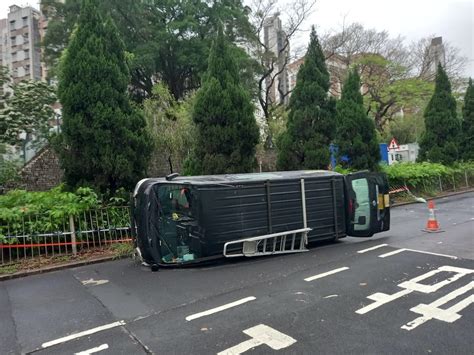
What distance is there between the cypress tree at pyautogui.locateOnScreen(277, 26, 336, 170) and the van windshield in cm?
856

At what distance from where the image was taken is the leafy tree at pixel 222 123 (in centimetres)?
1151

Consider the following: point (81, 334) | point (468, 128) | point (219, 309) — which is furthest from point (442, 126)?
point (81, 334)

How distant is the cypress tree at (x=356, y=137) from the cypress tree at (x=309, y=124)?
1.85 metres

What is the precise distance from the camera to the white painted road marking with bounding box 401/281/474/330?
4293 mm

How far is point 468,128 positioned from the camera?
78.4 ft

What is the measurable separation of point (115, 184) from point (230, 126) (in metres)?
4.00

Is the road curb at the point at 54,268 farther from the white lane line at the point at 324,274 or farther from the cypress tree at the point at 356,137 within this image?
the cypress tree at the point at 356,137

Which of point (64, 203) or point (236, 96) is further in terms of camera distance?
point (236, 96)

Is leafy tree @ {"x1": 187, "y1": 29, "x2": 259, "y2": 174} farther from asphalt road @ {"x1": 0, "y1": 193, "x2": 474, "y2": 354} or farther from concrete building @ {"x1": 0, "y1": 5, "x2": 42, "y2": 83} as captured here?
concrete building @ {"x1": 0, "y1": 5, "x2": 42, "y2": 83}

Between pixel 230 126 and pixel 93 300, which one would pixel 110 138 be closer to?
pixel 230 126

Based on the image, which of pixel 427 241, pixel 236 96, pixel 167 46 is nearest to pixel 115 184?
pixel 236 96

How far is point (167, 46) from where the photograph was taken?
2594 cm

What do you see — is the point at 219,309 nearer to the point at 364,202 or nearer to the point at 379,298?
the point at 379,298

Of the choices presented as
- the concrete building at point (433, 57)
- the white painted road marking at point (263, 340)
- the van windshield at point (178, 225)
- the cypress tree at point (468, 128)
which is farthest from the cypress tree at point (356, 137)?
the concrete building at point (433, 57)
